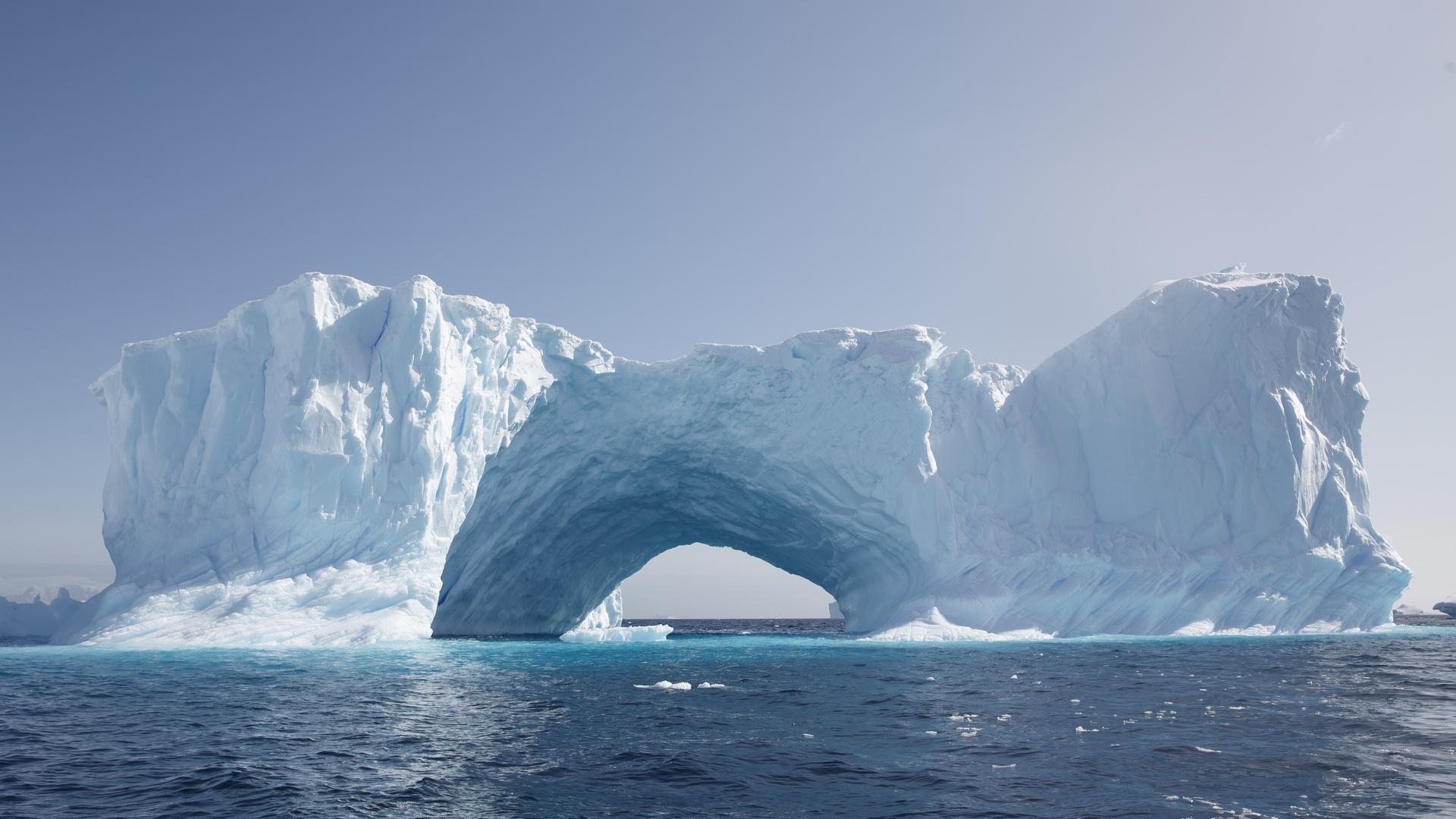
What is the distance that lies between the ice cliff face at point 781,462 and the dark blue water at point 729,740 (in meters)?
4.49

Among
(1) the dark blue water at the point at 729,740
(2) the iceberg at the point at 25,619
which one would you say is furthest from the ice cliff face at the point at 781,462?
(2) the iceberg at the point at 25,619

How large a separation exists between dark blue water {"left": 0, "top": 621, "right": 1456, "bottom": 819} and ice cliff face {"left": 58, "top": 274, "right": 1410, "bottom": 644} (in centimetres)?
449

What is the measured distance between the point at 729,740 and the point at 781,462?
1566 centimetres

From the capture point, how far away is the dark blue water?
5285 millimetres

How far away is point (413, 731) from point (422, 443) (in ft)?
37.2

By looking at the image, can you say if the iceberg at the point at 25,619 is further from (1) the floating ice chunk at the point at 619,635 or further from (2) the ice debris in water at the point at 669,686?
(2) the ice debris in water at the point at 669,686

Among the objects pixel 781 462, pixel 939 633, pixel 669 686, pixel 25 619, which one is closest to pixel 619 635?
pixel 781 462

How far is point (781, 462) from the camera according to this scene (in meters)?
23.0

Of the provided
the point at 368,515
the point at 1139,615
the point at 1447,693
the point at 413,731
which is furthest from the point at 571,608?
the point at 1447,693

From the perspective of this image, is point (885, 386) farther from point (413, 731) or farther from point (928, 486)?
point (413, 731)

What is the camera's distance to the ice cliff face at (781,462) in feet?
56.5

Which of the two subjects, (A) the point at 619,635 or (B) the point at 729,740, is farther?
(A) the point at 619,635

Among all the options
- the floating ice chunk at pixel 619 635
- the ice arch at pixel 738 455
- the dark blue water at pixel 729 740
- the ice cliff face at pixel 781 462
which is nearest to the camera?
the dark blue water at pixel 729 740

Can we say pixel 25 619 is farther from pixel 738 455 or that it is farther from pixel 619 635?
pixel 738 455
